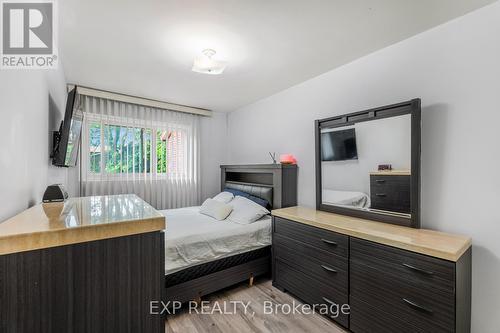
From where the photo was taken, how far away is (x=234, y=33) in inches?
70.9

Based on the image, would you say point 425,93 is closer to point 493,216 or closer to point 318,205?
point 493,216

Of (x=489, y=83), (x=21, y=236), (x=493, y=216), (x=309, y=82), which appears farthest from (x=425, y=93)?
(x=21, y=236)

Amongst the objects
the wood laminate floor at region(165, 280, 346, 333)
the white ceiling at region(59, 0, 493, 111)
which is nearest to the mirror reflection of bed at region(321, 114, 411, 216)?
the white ceiling at region(59, 0, 493, 111)

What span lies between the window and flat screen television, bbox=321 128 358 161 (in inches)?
98.7

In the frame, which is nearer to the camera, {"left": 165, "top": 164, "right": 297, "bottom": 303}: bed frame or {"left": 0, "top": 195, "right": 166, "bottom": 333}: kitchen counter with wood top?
{"left": 0, "top": 195, "right": 166, "bottom": 333}: kitchen counter with wood top

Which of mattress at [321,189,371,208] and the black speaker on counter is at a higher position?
the black speaker on counter

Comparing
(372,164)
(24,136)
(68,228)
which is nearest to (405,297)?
(372,164)

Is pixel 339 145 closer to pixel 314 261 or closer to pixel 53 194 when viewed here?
pixel 314 261

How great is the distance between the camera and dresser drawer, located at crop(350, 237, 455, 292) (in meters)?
1.29

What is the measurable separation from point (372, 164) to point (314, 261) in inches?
41.5

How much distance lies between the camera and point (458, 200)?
1635 mm

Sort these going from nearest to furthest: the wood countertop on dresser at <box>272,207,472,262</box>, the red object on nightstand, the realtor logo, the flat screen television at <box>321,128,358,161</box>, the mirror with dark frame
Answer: the realtor logo < the wood countertop on dresser at <box>272,207,472,262</box> < the mirror with dark frame < the flat screen television at <box>321,128,358,161</box> < the red object on nightstand

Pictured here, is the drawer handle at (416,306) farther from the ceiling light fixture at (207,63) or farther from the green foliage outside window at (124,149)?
the green foliage outside window at (124,149)

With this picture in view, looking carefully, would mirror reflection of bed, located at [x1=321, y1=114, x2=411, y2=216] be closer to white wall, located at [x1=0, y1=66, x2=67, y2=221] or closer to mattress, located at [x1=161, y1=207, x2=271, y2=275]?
mattress, located at [x1=161, y1=207, x2=271, y2=275]
